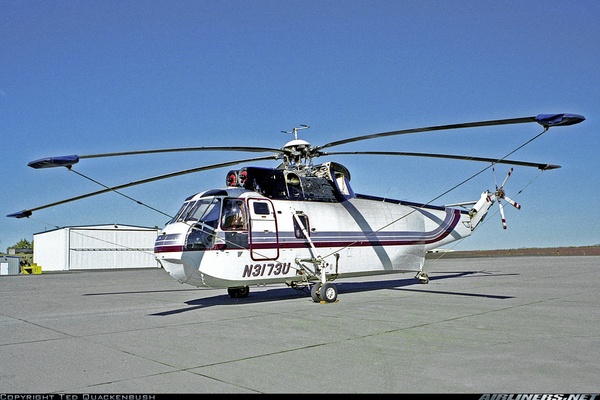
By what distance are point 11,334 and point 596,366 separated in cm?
1031

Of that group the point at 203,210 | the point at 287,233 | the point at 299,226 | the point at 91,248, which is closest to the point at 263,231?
the point at 287,233

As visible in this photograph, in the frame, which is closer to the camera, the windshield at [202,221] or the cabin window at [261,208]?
the windshield at [202,221]

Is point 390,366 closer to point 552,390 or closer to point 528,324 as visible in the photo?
point 552,390

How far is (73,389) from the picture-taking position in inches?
222

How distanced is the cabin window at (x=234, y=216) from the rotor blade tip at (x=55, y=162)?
13.5 ft

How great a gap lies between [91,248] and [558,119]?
58532 millimetres

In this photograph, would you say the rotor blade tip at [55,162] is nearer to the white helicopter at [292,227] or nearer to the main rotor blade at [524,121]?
the white helicopter at [292,227]

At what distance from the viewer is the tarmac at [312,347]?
5738mm

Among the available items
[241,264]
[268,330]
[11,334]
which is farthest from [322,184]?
[11,334]

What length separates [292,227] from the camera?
48.7 feet

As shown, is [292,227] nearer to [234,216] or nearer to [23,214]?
[234,216]

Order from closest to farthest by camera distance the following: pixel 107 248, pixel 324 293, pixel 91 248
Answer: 1. pixel 324 293
2. pixel 91 248
3. pixel 107 248

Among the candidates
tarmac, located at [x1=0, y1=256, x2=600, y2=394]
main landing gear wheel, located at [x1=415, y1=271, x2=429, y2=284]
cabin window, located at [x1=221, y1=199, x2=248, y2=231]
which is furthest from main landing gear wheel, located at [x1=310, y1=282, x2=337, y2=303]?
main landing gear wheel, located at [x1=415, y1=271, x2=429, y2=284]

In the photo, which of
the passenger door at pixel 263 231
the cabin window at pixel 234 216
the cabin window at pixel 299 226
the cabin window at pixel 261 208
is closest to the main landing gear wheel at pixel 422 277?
the cabin window at pixel 299 226
